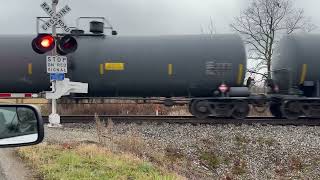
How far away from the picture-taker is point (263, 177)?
34.4ft

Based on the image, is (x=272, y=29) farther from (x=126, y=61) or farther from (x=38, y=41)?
(x=38, y=41)

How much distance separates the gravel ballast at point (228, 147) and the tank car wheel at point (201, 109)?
1840 millimetres

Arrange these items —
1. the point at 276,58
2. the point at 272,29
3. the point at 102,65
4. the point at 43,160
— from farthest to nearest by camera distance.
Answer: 1. the point at 272,29
2. the point at 276,58
3. the point at 102,65
4. the point at 43,160

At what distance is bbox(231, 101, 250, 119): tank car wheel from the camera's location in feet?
50.7

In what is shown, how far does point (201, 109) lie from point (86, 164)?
8.08 meters

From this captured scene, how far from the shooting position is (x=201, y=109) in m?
15.5

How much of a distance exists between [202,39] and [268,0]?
31.7m

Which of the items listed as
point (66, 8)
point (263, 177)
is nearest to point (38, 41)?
point (66, 8)

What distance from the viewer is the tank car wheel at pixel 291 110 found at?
1538 cm

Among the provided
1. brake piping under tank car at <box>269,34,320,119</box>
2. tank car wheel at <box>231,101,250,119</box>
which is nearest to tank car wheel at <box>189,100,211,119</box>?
tank car wheel at <box>231,101,250,119</box>

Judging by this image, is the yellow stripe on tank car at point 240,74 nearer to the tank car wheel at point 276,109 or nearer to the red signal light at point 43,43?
the tank car wheel at point 276,109

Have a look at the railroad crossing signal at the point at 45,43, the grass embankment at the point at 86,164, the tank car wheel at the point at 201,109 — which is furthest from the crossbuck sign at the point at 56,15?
the tank car wheel at the point at 201,109

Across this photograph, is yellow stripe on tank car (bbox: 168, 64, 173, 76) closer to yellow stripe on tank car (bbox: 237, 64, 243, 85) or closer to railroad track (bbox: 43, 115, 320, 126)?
railroad track (bbox: 43, 115, 320, 126)

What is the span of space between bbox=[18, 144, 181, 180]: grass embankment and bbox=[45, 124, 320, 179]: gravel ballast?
1529 millimetres
